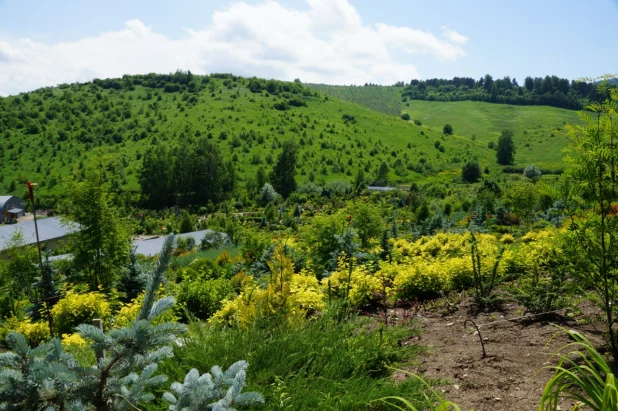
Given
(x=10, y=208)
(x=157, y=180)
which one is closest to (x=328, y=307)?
(x=10, y=208)

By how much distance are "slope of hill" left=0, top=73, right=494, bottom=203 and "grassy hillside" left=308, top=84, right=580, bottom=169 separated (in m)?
9.82

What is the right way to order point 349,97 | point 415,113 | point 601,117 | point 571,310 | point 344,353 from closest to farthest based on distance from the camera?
point 344,353 → point 601,117 → point 571,310 → point 415,113 → point 349,97

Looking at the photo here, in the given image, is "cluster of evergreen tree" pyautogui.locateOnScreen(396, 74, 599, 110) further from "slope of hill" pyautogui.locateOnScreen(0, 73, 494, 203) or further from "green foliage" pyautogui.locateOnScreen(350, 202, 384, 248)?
"green foliage" pyautogui.locateOnScreen(350, 202, 384, 248)

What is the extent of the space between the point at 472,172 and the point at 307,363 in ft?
206

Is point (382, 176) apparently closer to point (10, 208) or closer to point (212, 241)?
point (212, 241)

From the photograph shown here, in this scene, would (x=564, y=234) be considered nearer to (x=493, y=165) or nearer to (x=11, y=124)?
(x=493, y=165)

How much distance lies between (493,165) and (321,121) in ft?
109

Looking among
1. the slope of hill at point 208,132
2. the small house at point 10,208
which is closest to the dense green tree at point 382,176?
the slope of hill at point 208,132

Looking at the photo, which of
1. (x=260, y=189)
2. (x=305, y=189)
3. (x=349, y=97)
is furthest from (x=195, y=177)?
(x=349, y=97)

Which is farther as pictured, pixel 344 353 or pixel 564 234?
pixel 564 234

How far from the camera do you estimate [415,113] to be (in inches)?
4906

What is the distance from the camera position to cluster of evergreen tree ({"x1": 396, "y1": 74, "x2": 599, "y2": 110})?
387 feet

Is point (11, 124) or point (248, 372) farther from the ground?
point (11, 124)

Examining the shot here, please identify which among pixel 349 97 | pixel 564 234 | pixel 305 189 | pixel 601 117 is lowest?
pixel 305 189
